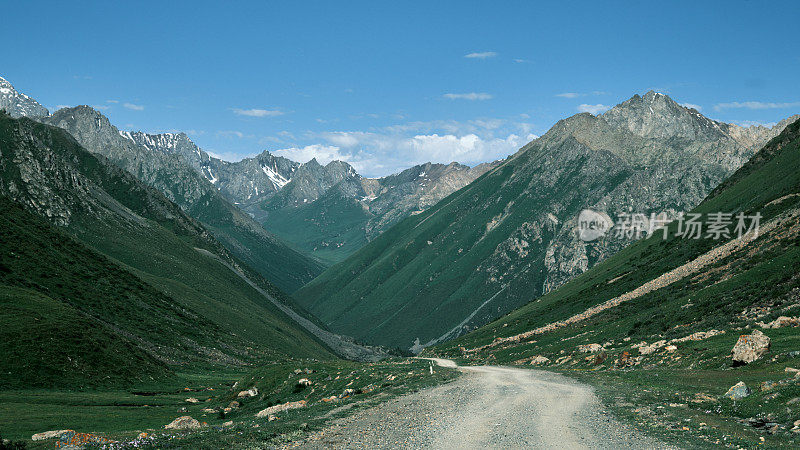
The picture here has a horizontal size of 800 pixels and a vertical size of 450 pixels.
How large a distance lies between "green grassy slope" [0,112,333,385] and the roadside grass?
8.90m

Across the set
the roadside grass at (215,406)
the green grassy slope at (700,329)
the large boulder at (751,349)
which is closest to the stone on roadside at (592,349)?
the green grassy slope at (700,329)

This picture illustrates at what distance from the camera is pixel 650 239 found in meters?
153

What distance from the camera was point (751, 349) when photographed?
34.2 meters

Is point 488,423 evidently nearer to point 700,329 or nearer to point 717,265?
point 700,329

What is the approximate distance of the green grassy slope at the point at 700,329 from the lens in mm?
24500

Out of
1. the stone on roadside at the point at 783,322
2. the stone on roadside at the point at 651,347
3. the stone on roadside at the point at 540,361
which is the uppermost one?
the stone on roadside at the point at 783,322

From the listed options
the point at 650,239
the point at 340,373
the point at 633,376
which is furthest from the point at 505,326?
the point at 633,376

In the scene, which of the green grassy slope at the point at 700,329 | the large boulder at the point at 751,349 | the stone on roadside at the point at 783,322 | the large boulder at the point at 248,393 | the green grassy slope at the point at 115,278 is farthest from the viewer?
the green grassy slope at the point at 115,278

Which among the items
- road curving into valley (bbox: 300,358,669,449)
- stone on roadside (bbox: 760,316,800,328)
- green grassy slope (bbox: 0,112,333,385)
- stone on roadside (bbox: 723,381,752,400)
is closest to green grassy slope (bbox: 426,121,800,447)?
stone on roadside (bbox: 723,381,752,400)

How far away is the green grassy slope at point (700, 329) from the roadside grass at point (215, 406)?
17327 millimetres

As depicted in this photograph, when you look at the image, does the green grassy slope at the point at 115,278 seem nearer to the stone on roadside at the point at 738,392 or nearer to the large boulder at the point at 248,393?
the large boulder at the point at 248,393

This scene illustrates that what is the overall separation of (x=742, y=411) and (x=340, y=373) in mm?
41791

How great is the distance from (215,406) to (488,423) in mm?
41289

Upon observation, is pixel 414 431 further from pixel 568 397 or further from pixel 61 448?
pixel 61 448
